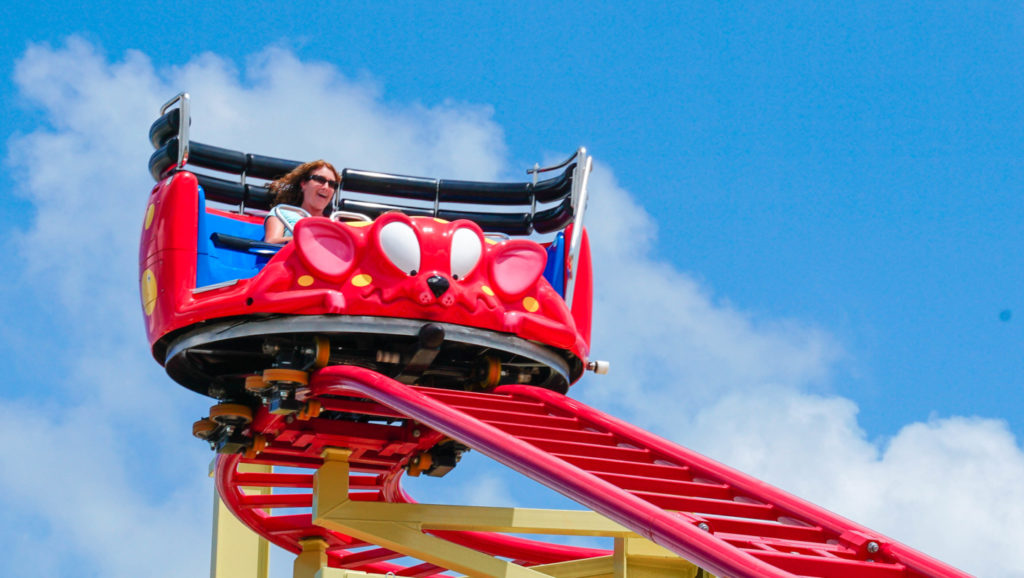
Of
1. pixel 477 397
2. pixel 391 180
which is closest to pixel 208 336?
pixel 477 397

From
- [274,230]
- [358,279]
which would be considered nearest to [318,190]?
[274,230]

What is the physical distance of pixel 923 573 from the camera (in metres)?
4.43

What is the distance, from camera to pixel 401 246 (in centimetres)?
643

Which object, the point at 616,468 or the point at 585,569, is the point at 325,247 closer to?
the point at 616,468

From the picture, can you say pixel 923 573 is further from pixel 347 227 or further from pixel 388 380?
pixel 347 227

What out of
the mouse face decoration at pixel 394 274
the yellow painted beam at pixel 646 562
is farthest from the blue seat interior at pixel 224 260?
the yellow painted beam at pixel 646 562

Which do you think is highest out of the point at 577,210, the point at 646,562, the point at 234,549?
the point at 577,210

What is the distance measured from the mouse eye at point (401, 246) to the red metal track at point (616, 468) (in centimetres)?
56

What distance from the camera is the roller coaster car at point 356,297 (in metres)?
6.39

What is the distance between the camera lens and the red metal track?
425 centimetres

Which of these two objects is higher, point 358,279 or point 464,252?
point 464,252

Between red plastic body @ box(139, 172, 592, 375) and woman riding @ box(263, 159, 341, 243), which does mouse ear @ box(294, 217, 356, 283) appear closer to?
red plastic body @ box(139, 172, 592, 375)

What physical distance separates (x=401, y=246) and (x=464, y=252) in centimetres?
32

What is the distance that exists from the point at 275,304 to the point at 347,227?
1.70ft
